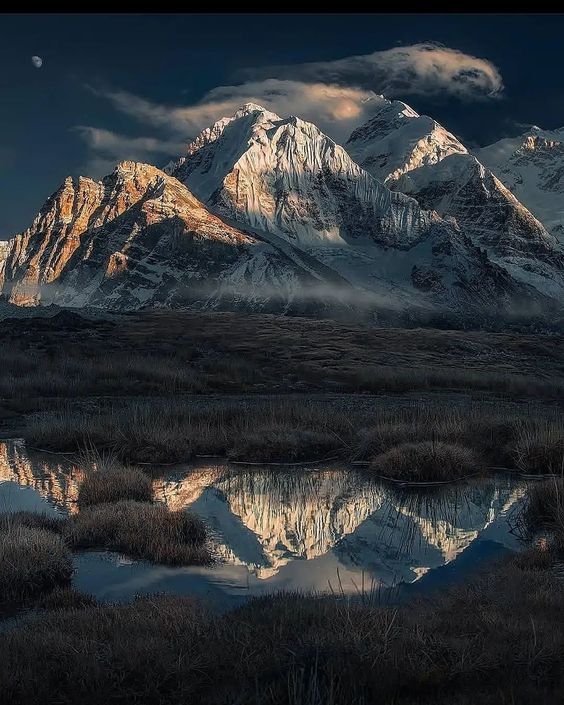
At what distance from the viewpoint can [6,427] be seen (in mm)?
27375

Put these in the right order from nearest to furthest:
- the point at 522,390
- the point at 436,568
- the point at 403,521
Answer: the point at 436,568
the point at 403,521
the point at 522,390

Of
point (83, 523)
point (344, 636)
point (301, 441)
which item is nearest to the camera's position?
point (344, 636)

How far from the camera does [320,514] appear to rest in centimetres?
1520

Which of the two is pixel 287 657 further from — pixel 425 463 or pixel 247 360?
pixel 247 360

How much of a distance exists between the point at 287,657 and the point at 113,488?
338 inches

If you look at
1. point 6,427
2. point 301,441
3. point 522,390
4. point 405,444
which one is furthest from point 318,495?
point 522,390

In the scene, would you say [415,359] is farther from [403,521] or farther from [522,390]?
[403,521]

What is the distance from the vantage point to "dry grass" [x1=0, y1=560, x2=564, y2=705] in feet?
22.1

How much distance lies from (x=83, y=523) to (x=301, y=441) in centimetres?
961

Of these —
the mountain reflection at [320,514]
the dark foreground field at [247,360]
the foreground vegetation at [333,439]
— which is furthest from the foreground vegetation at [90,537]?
the dark foreground field at [247,360]

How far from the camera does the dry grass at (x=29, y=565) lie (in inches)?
387

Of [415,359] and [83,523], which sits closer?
[83,523]

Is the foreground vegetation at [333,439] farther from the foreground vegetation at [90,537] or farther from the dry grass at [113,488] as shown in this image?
the foreground vegetation at [90,537]

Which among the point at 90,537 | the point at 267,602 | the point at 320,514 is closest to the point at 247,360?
the point at 320,514
